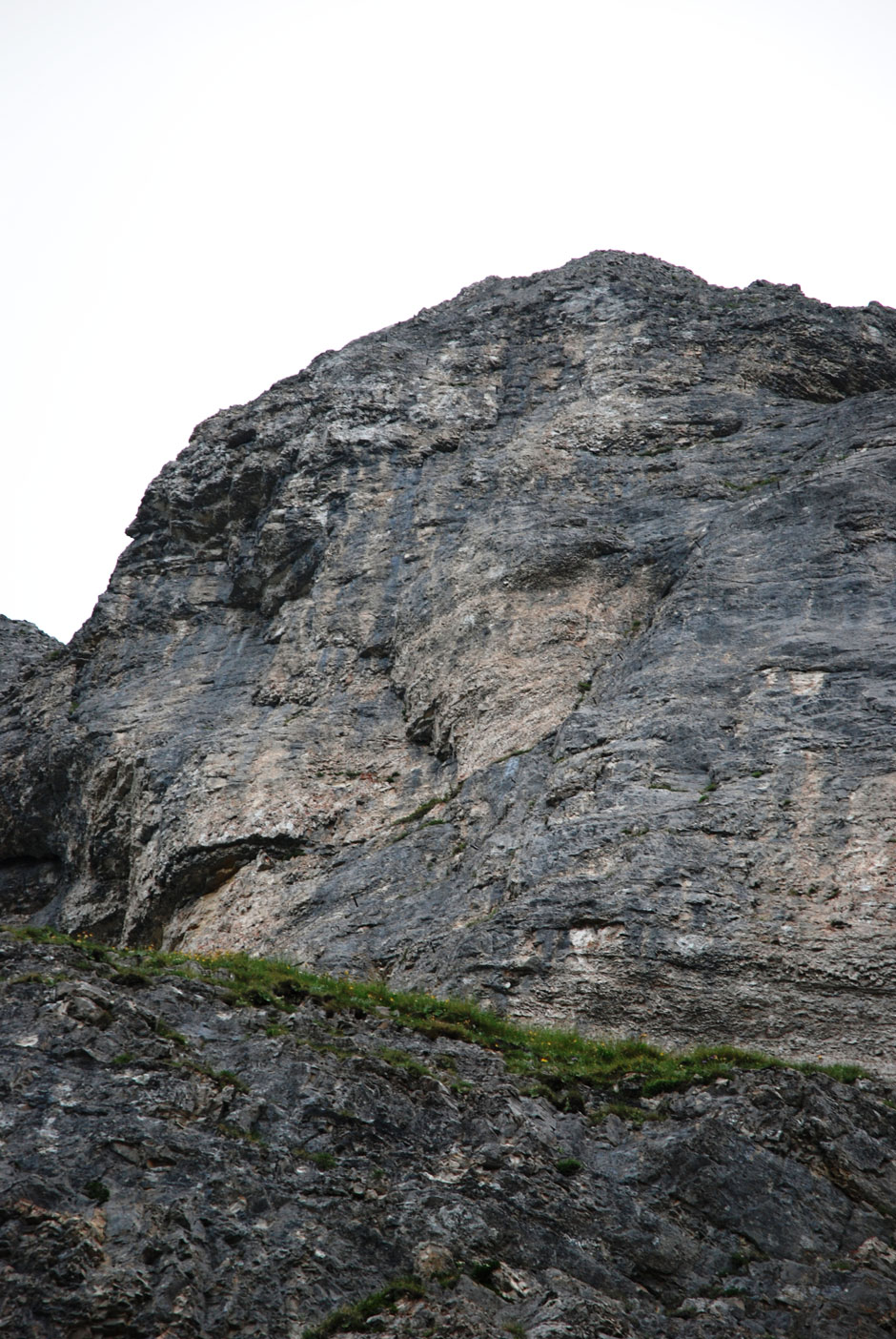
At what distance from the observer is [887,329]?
1538 inches

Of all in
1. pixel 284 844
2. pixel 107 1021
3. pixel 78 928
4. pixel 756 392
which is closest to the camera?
pixel 107 1021

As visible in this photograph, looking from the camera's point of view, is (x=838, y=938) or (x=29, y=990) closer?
(x=29, y=990)

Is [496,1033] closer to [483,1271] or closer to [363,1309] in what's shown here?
[483,1271]

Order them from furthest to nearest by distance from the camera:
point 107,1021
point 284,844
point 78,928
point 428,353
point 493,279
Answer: point 493,279
point 428,353
point 78,928
point 284,844
point 107,1021

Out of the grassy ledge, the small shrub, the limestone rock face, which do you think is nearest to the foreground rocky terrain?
the small shrub

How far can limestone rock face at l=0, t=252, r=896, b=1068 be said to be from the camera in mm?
21969

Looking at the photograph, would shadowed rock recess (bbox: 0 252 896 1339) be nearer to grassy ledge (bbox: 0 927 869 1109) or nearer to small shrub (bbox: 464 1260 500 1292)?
small shrub (bbox: 464 1260 500 1292)

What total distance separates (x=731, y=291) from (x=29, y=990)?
33669 mm

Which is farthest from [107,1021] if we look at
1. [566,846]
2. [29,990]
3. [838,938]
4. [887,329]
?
[887,329]

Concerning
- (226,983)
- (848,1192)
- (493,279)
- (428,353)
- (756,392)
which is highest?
(493,279)

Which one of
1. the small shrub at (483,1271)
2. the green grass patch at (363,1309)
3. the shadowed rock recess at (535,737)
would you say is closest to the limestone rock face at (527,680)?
the shadowed rock recess at (535,737)

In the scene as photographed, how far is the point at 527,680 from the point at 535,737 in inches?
80.3

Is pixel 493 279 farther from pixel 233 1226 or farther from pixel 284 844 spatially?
pixel 233 1226

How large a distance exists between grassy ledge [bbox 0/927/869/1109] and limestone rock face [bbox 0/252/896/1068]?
1.05 metres
